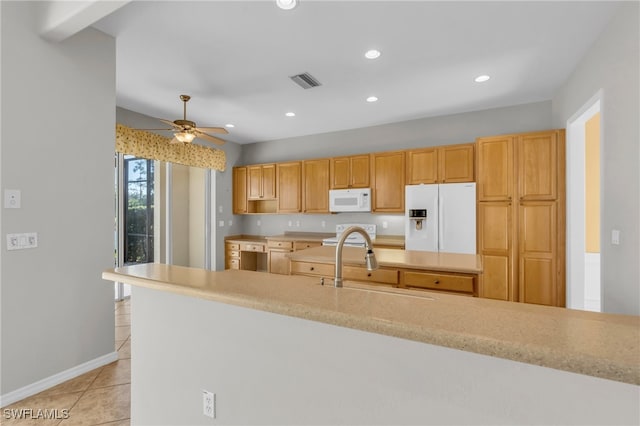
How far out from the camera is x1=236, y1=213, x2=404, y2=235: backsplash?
5.05 meters

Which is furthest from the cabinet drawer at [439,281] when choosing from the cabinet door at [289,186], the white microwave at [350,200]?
the cabinet door at [289,186]

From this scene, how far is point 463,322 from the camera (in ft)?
2.51

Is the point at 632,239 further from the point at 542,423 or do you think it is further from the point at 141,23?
the point at 141,23

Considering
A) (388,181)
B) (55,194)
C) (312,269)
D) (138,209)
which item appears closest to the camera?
(55,194)

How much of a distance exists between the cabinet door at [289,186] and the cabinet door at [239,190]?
0.80 metres

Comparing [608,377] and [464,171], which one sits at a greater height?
[464,171]

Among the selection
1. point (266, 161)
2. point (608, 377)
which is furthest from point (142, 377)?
point (266, 161)

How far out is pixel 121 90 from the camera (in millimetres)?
3619

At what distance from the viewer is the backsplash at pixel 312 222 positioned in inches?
199

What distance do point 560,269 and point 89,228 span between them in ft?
15.3

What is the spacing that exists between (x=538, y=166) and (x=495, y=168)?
17.0 inches

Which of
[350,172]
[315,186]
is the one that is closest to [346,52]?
[350,172]

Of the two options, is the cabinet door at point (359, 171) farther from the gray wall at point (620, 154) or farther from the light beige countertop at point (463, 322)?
the light beige countertop at point (463, 322)

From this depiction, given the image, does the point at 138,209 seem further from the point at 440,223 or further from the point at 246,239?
the point at 440,223
